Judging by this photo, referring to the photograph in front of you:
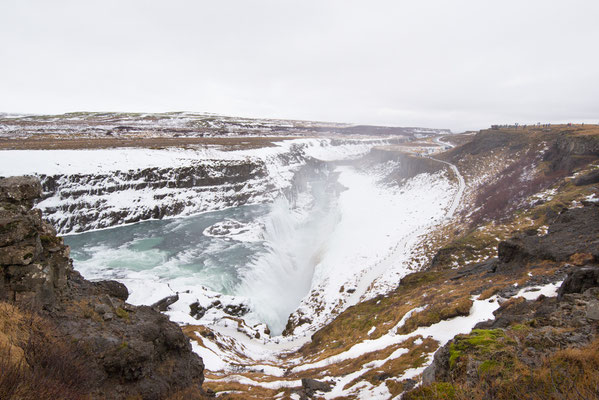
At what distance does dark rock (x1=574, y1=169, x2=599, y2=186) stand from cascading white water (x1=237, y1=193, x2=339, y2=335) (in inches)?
1083

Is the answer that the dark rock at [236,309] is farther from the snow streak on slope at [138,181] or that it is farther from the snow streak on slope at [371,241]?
the snow streak on slope at [138,181]

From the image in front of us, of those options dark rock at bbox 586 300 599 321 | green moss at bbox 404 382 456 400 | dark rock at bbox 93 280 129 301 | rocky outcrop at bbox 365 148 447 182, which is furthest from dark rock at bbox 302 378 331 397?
rocky outcrop at bbox 365 148 447 182

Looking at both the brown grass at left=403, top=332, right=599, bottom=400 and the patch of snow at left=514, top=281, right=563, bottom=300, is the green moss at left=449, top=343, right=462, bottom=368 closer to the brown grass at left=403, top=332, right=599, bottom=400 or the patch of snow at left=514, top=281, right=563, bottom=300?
the brown grass at left=403, top=332, right=599, bottom=400

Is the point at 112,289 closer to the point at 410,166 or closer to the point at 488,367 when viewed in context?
the point at 488,367

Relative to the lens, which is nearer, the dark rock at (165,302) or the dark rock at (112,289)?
the dark rock at (112,289)

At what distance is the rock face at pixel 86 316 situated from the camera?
263 inches

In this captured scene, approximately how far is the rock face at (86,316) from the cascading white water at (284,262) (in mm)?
15438

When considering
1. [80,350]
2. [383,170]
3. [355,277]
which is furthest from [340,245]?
[383,170]

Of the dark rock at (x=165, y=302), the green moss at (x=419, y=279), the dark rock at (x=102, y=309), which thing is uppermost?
the dark rock at (x=102, y=309)

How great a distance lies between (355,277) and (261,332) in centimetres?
1099

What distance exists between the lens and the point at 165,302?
65.2 feet

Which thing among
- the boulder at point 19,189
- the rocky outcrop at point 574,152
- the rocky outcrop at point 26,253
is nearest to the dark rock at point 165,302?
the rocky outcrop at point 26,253

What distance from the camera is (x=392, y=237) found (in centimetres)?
3500

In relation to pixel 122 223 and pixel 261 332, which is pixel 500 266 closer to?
pixel 261 332
